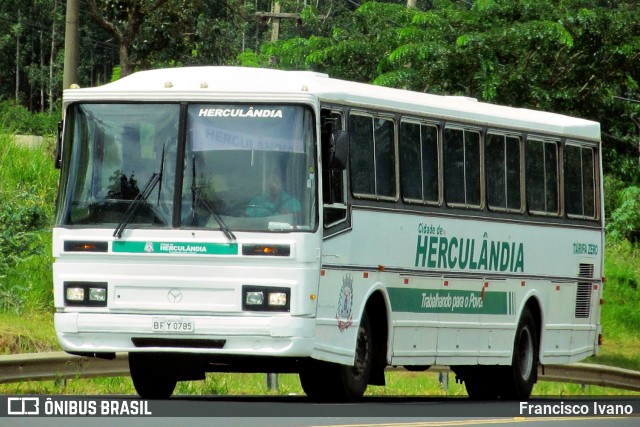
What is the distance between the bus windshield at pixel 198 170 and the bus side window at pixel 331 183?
0.69 feet

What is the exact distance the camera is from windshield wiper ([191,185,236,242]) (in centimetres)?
1391

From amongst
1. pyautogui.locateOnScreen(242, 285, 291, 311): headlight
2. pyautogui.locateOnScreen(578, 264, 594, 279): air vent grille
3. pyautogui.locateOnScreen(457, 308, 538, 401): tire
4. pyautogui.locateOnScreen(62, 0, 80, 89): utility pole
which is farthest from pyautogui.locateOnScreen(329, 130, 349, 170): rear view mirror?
pyautogui.locateOnScreen(62, 0, 80, 89): utility pole

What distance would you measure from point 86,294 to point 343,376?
2512mm

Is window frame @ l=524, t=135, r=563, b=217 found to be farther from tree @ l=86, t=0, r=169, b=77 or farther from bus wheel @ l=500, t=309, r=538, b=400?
tree @ l=86, t=0, r=169, b=77

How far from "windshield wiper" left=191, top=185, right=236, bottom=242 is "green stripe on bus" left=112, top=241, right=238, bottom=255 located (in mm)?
79

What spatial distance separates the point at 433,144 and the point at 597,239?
4502mm

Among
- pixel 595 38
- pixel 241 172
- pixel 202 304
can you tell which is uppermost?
pixel 595 38

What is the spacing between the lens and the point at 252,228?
14.0m

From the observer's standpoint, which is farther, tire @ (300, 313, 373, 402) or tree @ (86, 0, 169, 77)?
tree @ (86, 0, 169, 77)

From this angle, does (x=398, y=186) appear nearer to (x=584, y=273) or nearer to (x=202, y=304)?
(x=202, y=304)

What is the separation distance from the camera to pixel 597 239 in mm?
20609

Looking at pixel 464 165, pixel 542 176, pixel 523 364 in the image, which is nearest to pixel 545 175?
pixel 542 176

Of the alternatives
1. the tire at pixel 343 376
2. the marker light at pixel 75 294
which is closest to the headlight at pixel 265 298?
the tire at pixel 343 376

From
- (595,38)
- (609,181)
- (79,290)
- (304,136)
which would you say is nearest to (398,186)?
(304,136)
